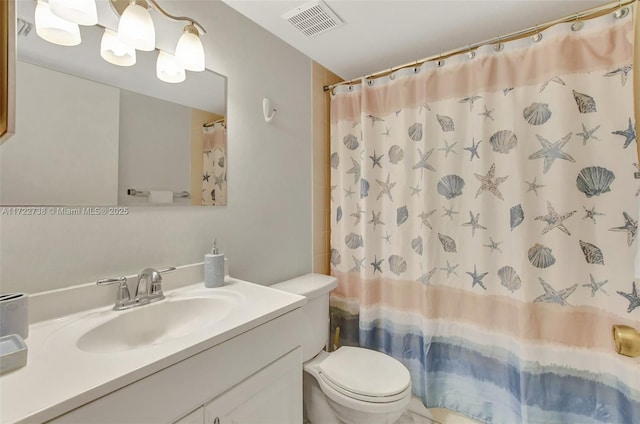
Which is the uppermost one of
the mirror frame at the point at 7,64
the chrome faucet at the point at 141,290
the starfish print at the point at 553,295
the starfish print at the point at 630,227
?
the mirror frame at the point at 7,64

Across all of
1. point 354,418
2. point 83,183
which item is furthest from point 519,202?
point 83,183

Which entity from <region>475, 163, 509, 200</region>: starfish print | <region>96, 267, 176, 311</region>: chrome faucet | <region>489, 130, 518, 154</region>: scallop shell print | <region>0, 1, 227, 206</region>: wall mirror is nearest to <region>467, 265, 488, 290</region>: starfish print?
<region>475, 163, 509, 200</region>: starfish print

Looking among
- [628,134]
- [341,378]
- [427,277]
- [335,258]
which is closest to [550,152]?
[628,134]

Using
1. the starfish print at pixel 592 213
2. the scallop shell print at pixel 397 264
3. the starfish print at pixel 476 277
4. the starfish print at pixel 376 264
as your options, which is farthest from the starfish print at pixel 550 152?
the starfish print at pixel 376 264

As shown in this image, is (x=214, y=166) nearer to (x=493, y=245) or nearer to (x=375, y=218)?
(x=375, y=218)

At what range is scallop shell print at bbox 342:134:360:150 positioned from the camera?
1.88 meters

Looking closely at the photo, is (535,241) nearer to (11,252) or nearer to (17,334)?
(17,334)

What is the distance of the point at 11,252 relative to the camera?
2.61 ft

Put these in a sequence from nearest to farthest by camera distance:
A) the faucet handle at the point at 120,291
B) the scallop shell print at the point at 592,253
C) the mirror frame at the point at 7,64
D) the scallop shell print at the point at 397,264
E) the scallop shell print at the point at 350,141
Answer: the mirror frame at the point at 7,64, the faucet handle at the point at 120,291, the scallop shell print at the point at 592,253, the scallop shell print at the point at 397,264, the scallop shell print at the point at 350,141

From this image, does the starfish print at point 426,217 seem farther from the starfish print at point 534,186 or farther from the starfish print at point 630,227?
the starfish print at point 630,227

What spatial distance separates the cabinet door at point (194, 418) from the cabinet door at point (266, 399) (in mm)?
13

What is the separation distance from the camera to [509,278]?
4.58 ft

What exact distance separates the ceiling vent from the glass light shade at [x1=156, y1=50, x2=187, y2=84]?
0.61 metres

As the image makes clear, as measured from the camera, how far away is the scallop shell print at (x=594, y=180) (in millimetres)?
1211
